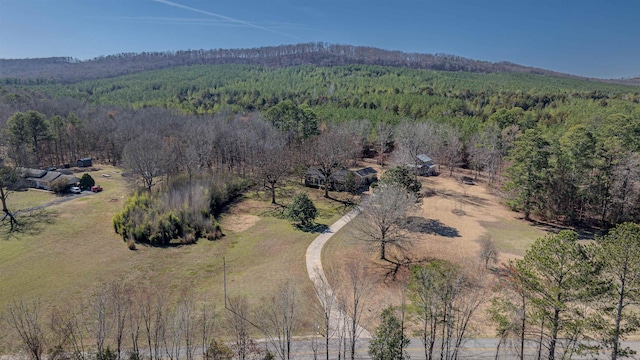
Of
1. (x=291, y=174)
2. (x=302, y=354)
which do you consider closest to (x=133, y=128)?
(x=291, y=174)

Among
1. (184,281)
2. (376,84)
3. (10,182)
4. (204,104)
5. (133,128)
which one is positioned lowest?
(184,281)

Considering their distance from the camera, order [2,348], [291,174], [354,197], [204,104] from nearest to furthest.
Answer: [2,348] → [354,197] → [291,174] → [204,104]

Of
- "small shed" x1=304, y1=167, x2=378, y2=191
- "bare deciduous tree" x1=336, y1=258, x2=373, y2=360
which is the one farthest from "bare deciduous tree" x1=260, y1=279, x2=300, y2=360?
"small shed" x1=304, y1=167, x2=378, y2=191

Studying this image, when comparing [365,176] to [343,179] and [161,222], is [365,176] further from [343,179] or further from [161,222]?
[161,222]

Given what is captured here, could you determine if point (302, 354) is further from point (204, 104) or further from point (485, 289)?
point (204, 104)

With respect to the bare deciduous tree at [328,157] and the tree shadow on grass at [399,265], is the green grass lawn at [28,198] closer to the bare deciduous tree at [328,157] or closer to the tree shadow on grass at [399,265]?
the bare deciduous tree at [328,157]

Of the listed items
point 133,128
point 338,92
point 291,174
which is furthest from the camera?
point 338,92

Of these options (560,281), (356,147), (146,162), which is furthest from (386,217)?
(356,147)

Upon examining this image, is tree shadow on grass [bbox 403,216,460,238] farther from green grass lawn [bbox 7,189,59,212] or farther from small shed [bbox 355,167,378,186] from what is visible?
green grass lawn [bbox 7,189,59,212]
